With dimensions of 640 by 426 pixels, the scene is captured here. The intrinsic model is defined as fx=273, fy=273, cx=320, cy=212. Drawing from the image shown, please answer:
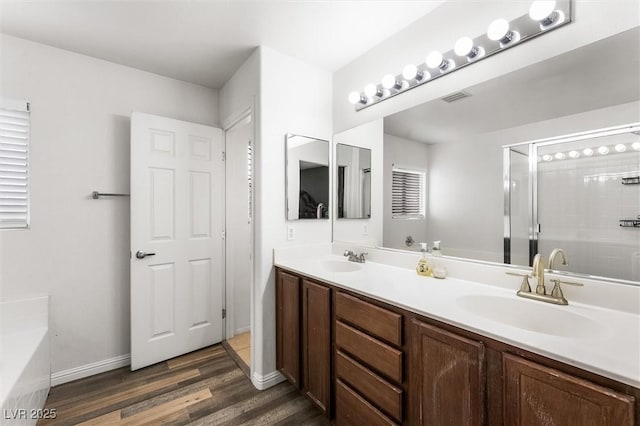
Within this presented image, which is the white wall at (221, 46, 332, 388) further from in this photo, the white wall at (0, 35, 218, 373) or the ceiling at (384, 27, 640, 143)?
the white wall at (0, 35, 218, 373)

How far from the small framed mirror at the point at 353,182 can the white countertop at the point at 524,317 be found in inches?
24.6

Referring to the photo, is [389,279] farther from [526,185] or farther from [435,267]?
[526,185]

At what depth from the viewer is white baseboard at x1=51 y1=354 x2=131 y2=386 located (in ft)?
6.69

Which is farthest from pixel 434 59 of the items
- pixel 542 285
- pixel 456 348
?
pixel 456 348

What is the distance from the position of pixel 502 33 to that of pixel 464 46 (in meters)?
0.17

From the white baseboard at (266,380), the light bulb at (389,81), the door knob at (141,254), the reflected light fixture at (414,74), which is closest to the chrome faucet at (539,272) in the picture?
the reflected light fixture at (414,74)

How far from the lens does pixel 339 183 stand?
2369mm

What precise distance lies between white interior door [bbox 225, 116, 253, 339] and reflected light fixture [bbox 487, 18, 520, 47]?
2.16m

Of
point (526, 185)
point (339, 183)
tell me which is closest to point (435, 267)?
point (526, 185)

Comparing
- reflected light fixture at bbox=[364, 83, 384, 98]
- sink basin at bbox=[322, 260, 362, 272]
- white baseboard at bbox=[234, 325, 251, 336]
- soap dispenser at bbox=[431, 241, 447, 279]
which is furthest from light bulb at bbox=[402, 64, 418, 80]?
white baseboard at bbox=[234, 325, 251, 336]

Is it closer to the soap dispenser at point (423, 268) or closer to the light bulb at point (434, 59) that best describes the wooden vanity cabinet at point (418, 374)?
the soap dispenser at point (423, 268)

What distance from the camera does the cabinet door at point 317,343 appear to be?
5.17ft

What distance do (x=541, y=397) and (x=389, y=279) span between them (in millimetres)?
827

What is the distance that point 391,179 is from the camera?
6.45 feet
